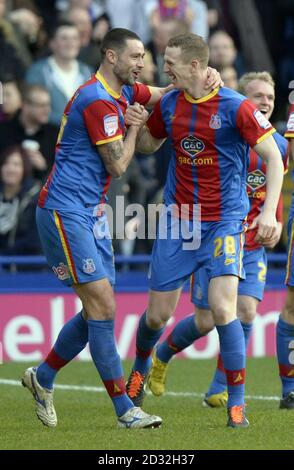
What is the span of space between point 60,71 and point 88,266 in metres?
6.74

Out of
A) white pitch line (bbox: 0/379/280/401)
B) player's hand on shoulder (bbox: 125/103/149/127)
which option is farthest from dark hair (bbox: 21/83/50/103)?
player's hand on shoulder (bbox: 125/103/149/127)

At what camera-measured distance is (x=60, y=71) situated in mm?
14305

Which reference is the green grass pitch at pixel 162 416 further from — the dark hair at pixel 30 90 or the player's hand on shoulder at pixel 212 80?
the dark hair at pixel 30 90

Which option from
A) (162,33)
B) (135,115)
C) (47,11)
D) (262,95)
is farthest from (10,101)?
(135,115)

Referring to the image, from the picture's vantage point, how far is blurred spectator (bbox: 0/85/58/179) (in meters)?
13.7

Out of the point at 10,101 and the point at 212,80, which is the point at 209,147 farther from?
the point at 10,101

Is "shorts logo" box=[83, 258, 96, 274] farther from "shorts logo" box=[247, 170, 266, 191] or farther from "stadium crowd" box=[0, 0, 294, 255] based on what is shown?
"stadium crowd" box=[0, 0, 294, 255]

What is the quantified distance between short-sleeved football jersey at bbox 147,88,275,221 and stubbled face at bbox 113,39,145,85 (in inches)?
20.2

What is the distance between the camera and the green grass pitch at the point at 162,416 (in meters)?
7.39

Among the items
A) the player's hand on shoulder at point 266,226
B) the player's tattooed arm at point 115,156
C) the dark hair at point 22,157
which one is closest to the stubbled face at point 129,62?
the player's tattooed arm at point 115,156

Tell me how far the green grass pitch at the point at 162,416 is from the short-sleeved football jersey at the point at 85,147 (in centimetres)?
145

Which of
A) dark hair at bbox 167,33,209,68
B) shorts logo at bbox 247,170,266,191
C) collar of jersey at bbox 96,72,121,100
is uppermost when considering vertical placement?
dark hair at bbox 167,33,209,68

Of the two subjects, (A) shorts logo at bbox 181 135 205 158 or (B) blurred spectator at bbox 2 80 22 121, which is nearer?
(A) shorts logo at bbox 181 135 205 158

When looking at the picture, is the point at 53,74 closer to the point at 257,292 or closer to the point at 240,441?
the point at 257,292
